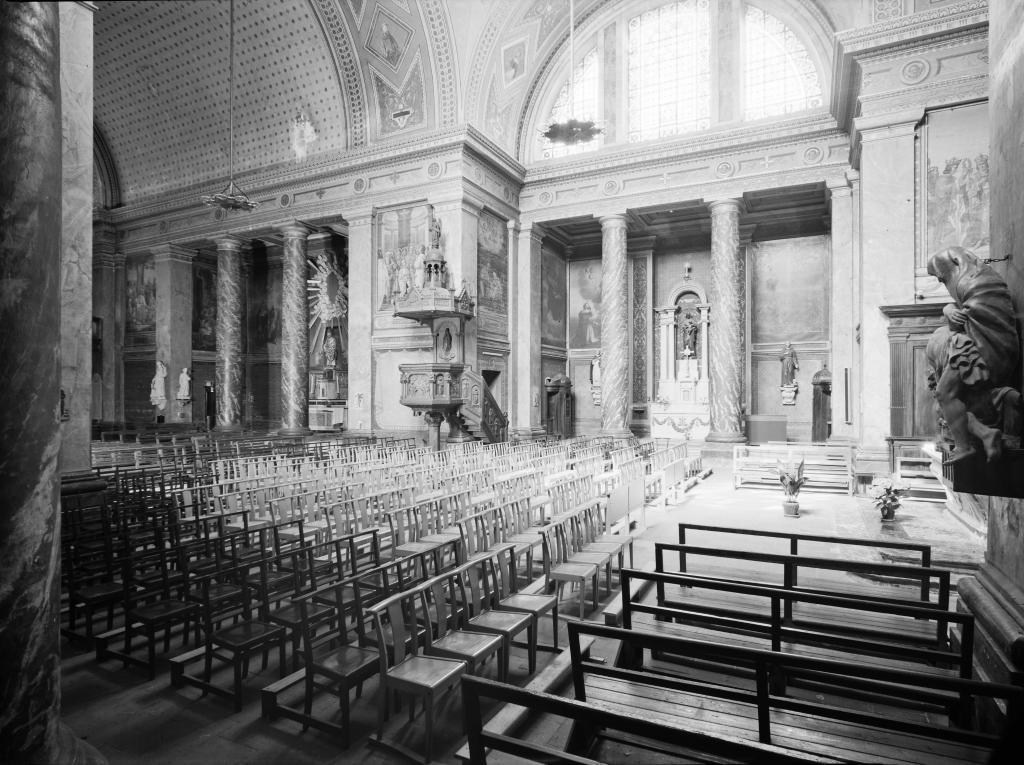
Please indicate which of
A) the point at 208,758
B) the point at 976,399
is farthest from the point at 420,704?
the point at 976,399

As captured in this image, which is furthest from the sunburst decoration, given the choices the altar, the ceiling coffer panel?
the altar

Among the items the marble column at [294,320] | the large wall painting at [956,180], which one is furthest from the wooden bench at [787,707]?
the marble column at [294,320]

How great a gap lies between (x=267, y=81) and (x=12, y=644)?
23.1 meters

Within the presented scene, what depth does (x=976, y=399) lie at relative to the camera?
2.95 metres

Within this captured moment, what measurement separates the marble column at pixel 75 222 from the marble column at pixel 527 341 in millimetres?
14385

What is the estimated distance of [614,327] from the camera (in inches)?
787

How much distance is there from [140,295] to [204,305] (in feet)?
7.87

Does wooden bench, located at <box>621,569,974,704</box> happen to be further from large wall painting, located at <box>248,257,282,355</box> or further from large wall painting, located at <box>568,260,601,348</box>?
large wall painting, located at <box>248,257,282,355</box>

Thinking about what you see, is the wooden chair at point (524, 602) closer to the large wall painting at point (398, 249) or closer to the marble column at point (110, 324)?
the large wall painting at point (398, 249)

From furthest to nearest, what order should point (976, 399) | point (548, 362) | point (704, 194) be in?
point (548, 362)
point (704, 194)
point (976, 399)

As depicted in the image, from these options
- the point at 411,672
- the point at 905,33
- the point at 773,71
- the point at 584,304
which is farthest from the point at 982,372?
the point at 584,304

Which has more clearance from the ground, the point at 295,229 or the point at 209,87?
the point at 209,87

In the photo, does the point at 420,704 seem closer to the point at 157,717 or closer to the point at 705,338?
the point at 157,717

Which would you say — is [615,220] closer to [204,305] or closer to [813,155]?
[813,155]
